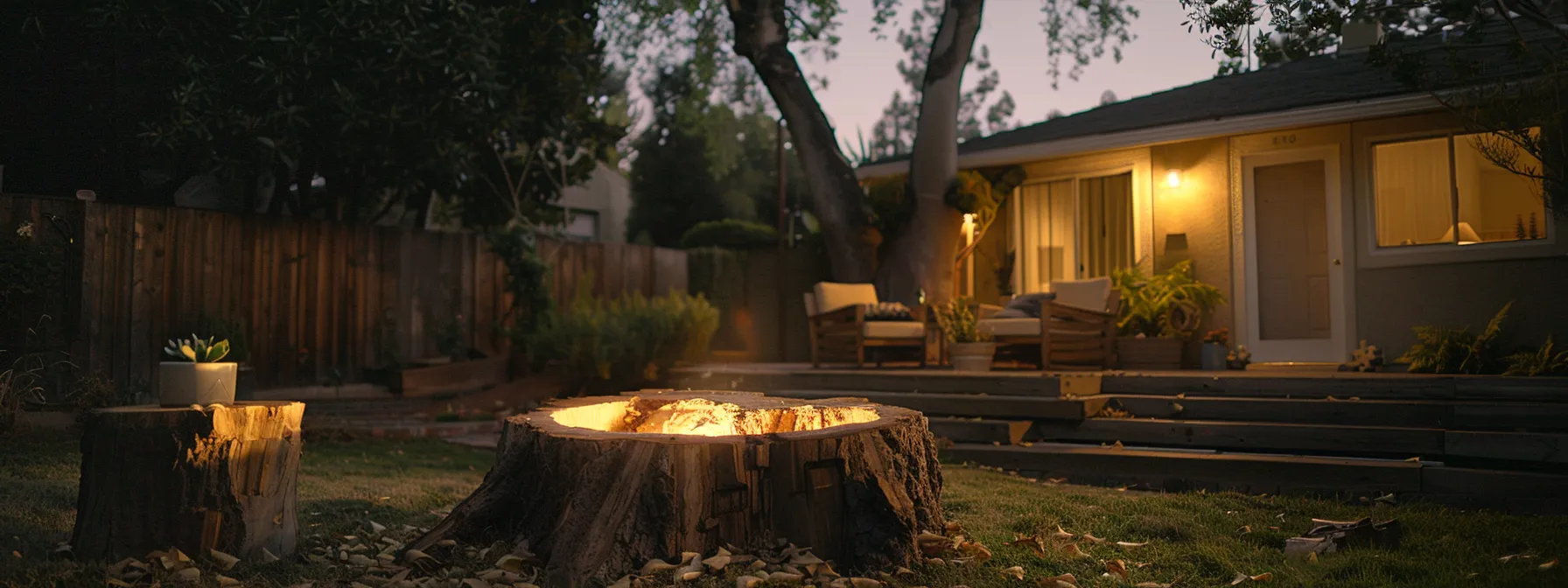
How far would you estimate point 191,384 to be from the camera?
11.4 feet

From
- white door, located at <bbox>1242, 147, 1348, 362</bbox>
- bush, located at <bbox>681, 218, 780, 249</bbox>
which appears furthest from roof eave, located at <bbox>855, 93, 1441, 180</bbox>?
bush, located at <bbox>681, 218, 780, 249</bbox>

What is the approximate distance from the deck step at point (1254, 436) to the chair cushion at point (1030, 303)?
2.14 m

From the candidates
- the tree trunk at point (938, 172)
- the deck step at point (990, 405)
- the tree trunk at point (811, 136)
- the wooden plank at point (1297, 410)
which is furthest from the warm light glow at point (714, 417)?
the tree trunk at point (811, 136)

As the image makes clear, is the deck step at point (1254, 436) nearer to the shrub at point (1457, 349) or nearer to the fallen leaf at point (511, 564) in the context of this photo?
the shrub at point (1457, 349)

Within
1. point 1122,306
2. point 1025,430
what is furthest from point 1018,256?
point 1025,430

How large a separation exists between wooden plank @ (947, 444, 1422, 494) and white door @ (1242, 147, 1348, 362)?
3.31m

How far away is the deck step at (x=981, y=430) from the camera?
246 inches

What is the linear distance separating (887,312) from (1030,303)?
45.8 inches

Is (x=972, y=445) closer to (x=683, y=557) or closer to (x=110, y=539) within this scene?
(x=683, y=557)

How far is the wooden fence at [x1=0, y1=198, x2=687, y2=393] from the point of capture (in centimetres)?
724

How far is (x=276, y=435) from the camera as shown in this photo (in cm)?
355

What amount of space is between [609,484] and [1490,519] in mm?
3598

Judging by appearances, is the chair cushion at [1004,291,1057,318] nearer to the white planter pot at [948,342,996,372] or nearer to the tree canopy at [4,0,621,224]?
the white planter pot at [948,342,996,372]

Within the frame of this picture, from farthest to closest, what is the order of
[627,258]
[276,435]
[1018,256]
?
[627,258]
[1018,256]
[276,435]
